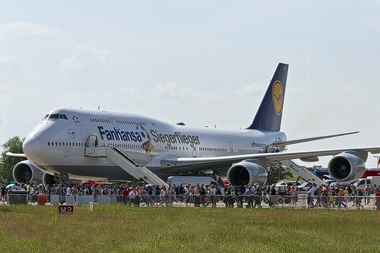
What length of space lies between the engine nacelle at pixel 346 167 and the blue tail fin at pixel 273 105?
47.7 ft

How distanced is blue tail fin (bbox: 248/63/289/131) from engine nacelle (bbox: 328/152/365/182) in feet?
47.7

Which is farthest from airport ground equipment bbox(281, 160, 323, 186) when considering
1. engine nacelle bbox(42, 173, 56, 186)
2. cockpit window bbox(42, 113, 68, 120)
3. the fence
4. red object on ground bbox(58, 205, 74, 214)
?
red object on ground bbox(58, 205, 74, 214)

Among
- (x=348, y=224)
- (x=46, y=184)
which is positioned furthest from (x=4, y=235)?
(x=46, y=184)

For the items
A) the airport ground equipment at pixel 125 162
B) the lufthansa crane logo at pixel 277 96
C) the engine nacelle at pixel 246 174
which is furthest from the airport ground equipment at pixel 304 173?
the airport ground equipment at pixel 125 162

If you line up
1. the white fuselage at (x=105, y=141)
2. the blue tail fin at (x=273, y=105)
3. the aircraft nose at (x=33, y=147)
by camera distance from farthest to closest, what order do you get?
the blue tail fin at (x=273, y=105), the white fuselage at (x=105, y=141), the aircraft nose at (x=33, y=147)

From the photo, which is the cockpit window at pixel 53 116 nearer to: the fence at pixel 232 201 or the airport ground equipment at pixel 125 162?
the airport ground equipment at pixel 125 162

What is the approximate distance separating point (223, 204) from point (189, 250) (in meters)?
16.1

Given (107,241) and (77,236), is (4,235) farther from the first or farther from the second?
(107,241)

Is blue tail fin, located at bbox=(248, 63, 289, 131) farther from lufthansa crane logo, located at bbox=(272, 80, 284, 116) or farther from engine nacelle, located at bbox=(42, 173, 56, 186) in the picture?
engine nacelle, located at bbox=(42, 173, 56, 186)

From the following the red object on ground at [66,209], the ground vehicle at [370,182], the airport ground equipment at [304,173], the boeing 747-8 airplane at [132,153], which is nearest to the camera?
the red object on ground at [66,209]

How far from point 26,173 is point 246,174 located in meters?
13.4

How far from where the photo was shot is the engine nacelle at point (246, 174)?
31891 mm

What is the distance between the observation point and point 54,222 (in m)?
18.3

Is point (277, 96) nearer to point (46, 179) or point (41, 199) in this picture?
point (46, 179)
